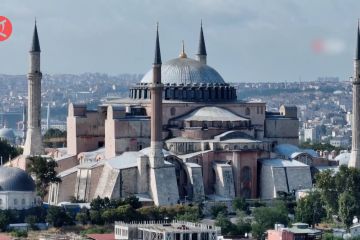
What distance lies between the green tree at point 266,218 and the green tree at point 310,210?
1.40ft

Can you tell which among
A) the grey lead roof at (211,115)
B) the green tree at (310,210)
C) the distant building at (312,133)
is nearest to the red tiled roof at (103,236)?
the green tree at (310,210)

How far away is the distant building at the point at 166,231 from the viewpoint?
47.9m

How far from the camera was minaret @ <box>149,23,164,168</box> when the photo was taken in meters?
55.4

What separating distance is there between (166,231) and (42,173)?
8915 millimetres

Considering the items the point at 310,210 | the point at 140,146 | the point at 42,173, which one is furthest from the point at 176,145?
the point at 310,210

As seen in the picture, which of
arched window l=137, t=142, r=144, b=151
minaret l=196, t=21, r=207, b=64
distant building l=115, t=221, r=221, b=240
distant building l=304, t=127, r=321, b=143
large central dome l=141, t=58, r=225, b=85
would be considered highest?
minaret l=196, t=21, r=207, b=64

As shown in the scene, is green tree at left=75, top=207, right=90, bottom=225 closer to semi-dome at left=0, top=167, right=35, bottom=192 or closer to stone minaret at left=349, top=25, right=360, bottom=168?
semi-dome at left=0, top=167, right=35, bottom=192

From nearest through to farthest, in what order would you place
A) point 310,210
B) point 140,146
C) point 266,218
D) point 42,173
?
1. point 266,218
2. point 310,210
3. point 42,173
4. point 140,146

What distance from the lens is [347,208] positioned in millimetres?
52750

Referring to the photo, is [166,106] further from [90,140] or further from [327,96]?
[327,96]

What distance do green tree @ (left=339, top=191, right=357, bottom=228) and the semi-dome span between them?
357 inches

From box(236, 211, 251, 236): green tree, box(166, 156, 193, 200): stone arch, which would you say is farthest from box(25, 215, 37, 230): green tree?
box(166, 156, 193, 200): stone arch

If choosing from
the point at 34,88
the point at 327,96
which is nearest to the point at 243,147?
the point at 34,88

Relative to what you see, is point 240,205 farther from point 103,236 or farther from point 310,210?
point 103,236
